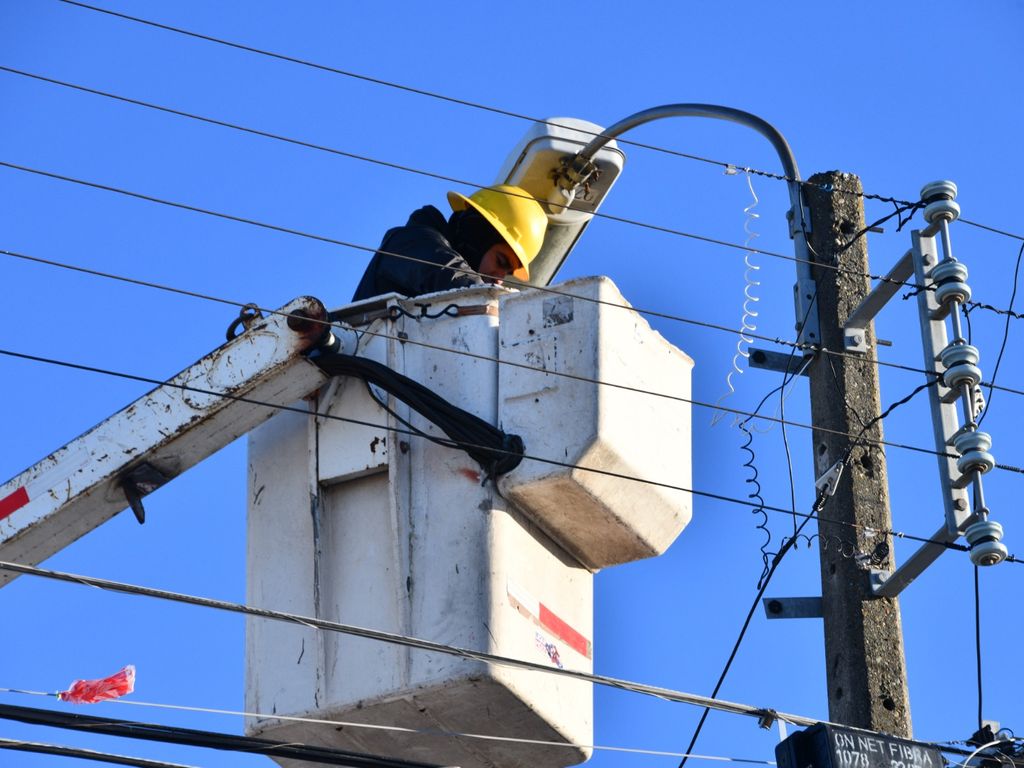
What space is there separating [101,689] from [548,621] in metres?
1.91

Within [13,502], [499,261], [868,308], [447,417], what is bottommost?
[13,502]

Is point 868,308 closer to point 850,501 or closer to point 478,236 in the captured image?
point 850,501

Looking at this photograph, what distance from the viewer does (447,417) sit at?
8.69 meters

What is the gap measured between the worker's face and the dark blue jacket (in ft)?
Answer: 1.08

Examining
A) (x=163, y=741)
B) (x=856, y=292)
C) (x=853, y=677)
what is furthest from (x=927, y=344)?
(x=163, y=741)

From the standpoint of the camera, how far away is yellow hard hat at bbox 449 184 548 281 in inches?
412

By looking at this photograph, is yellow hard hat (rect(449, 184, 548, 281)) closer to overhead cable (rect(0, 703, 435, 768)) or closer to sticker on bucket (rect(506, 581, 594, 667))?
sticker on bucket (rect(506, 581, 594, 667))

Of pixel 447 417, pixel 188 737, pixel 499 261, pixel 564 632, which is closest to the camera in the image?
pixel 188 737

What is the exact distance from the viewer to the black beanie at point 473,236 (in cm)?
1048

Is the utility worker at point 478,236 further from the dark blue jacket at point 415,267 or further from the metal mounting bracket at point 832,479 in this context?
the metal mounting bracket at point 832,479

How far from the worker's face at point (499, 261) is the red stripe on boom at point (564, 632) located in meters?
2.18

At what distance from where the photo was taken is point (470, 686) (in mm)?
8242

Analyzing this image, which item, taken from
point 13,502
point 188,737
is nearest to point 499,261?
point 13,502

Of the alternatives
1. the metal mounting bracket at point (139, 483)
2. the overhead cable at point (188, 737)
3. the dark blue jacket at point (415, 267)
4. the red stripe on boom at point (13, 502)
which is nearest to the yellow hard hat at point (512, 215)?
the dark blue jacket at point (415, 267)
